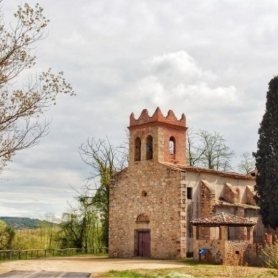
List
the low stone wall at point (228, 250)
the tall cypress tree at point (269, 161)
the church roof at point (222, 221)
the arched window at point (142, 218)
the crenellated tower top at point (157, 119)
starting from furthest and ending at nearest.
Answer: the crenellated tower top at point (157, 119) < the arched window at point (142, 218) < the tall cypress tree at point (269, 161) < the church roof at point (222, 221) < the low stone wall at point (228, 250)

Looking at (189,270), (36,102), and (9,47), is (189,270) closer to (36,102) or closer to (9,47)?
(36,102)

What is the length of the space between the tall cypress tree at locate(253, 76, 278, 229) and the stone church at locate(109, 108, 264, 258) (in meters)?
2.52

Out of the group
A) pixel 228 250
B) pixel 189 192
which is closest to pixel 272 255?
pixel 228 250

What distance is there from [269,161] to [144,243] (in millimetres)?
9926

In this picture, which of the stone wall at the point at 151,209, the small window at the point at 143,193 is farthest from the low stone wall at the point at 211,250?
the small window at the point at 143,193

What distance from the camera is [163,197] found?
32.2 metres

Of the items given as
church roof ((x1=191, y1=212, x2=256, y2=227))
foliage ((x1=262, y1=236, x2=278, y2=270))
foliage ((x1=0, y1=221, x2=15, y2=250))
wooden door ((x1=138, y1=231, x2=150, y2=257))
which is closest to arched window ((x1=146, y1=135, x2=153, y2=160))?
wooden door ((x1=138, y1=231, x2=150, y2=257))

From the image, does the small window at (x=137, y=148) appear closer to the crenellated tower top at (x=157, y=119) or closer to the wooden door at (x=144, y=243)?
the crenellated tower top at (x=157, y=119)

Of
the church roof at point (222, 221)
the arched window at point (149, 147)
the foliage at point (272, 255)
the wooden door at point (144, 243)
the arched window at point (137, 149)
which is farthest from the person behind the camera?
the arched window at point (137, 149)

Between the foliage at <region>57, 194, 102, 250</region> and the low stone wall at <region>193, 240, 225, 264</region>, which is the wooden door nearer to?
the low stone wall at <region>193, 240, 225, 264</region>

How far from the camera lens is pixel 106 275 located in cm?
2077

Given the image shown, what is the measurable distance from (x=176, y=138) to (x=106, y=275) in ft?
50.6

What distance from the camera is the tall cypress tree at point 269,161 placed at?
3022 centimetres

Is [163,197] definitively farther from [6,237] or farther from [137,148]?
[6,237]
